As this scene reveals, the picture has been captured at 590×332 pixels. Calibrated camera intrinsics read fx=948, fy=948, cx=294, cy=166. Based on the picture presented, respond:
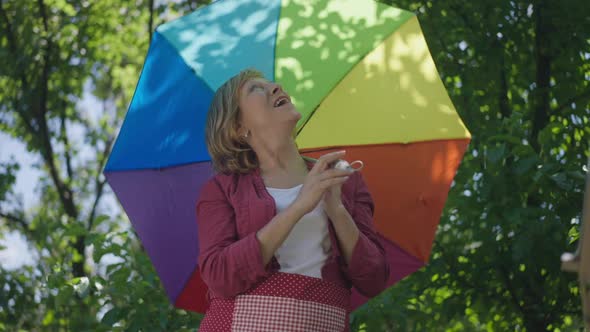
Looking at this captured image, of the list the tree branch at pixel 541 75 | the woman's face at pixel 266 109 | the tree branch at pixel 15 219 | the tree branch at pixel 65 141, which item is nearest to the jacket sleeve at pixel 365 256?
the woman's face at pixel 266 109

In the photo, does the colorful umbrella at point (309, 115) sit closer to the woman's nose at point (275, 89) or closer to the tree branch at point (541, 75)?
the woman's nose at point (275, 89)

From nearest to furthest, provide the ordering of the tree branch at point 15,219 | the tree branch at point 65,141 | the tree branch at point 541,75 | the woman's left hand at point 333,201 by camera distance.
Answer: the woman's left hand at point 333,201
the tree branch at point 541,75
the tree branch at point 65,141
the tree branch at point 15,219

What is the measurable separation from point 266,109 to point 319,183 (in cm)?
48

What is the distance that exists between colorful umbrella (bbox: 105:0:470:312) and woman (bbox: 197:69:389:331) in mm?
304

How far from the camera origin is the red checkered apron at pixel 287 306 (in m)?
2.88

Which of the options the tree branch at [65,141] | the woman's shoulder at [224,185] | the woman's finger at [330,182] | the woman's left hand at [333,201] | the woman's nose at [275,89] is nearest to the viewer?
the woman's finger at [330,182]

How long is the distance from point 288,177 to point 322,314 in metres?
0.49

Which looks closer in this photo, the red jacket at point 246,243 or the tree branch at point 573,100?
the red jacket at point 246,243

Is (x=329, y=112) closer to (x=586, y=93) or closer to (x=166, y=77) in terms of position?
(x=166, y=77)

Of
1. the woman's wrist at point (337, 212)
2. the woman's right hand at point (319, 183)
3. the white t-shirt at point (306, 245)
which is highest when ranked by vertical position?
the woman's right hand at point (319, 183)

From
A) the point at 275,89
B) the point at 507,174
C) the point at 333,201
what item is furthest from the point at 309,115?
the point at 507,174

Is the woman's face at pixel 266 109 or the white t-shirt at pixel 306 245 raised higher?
the woman's face at pixel 266 109

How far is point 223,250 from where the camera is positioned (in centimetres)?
294

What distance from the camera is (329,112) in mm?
3551
